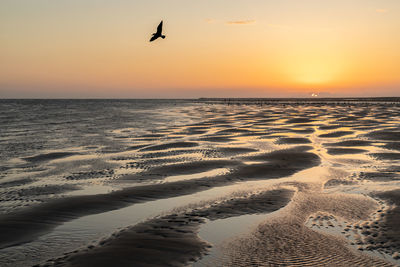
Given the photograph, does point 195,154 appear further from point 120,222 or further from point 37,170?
point 120,222


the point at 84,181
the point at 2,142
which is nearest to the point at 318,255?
the point at 84,181

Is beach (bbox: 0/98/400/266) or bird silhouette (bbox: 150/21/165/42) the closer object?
beach (bbox: 0/98/400/266)

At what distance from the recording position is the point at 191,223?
26.7 feet

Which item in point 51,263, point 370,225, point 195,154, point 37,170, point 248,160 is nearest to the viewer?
point 51,263

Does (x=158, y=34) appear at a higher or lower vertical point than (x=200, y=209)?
higher

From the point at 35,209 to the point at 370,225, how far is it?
27.8 feet

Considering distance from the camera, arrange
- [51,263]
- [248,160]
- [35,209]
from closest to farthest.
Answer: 1. [51,263]
2. [35,209]
3. [248,160]

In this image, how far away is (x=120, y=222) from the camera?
8234 mm

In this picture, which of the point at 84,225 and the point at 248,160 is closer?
the point at 84,225

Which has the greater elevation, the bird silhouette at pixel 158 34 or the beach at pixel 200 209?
the bird silhouette at pixel 158 34

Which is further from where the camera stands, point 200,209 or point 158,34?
point 158,34

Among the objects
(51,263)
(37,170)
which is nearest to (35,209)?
(51,263)

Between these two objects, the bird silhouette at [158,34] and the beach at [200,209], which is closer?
the beach at [200,209]

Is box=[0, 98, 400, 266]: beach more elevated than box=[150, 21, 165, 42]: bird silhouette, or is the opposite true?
box=[150, 21, 165, 42]: bird silhouette
